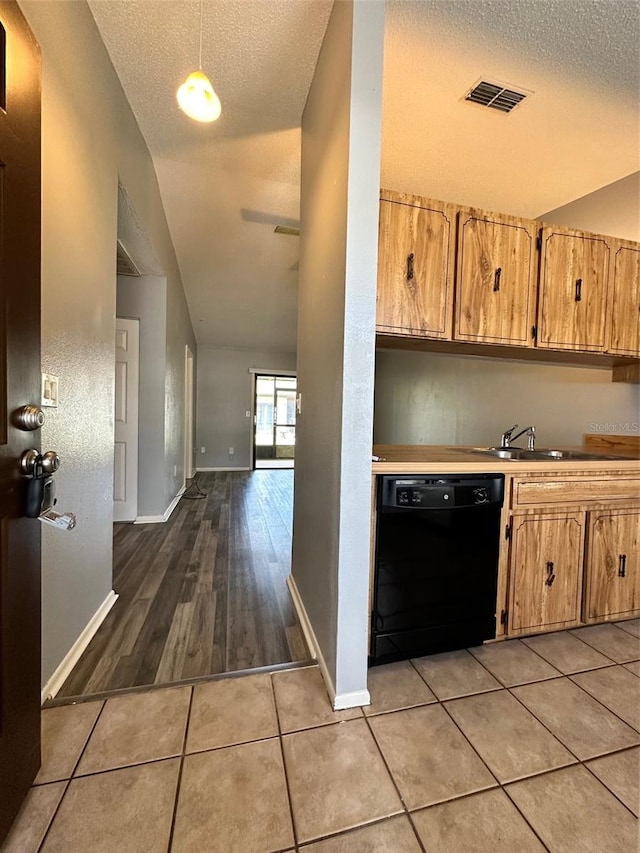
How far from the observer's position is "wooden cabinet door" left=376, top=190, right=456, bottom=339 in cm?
161

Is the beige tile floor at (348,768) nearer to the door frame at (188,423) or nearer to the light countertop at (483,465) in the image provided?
the light countertop at (483,465)

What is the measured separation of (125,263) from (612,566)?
4177 millimetres

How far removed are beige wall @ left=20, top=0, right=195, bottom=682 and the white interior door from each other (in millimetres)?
1550

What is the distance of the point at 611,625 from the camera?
6.31 feet

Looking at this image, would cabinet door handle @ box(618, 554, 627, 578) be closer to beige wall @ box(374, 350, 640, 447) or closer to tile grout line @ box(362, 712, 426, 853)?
beige wall @ box(374, 350, 640, 447)

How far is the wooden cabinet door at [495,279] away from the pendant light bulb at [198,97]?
122cm

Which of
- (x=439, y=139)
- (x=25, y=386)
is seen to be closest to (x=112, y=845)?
(x=25, y=386)

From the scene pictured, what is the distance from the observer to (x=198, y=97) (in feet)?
4.79

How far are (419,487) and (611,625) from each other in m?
1.50

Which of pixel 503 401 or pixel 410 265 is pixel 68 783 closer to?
pixel 410 265

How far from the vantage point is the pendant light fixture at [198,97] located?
1435mm

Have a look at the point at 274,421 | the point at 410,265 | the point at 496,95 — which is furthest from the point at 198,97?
the point at 274,421

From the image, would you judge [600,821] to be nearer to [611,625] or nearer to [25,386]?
[611,625]

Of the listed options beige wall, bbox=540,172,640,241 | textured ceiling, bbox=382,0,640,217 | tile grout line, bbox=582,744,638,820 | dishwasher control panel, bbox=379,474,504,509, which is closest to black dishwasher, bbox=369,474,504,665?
dishwasher control panel, bbox=379,474,504,509
